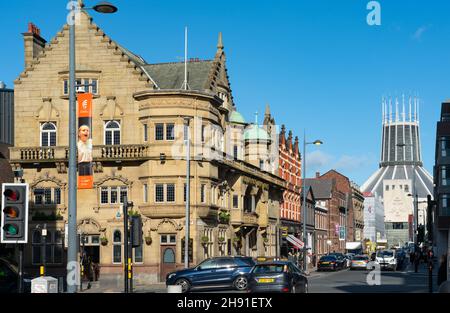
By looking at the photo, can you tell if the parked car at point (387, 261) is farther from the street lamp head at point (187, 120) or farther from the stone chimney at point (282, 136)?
the street lamp head at point (187, 120)

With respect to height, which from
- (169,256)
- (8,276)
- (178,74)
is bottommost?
(169,256)

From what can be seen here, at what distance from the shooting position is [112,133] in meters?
54.3

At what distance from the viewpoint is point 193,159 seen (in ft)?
177

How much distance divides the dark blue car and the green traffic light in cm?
2043

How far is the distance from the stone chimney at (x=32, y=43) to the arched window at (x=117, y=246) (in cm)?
1500

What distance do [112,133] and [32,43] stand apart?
406 inches

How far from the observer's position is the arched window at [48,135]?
55031 millimetres

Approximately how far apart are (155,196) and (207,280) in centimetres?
1935

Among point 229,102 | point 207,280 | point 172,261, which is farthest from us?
point 229,102

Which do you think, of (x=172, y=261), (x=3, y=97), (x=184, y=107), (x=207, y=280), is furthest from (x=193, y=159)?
(x=3, y=97)

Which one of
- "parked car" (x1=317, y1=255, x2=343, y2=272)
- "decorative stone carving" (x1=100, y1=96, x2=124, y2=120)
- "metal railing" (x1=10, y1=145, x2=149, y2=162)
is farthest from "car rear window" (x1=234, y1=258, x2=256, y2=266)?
"parked car" (x1=317, y1=255, x2=343, y2=272)

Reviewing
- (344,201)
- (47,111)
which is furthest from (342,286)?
(344,201)

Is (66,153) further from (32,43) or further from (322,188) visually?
(322,188)

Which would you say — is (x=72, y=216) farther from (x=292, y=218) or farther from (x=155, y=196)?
(x=292, y=218)
